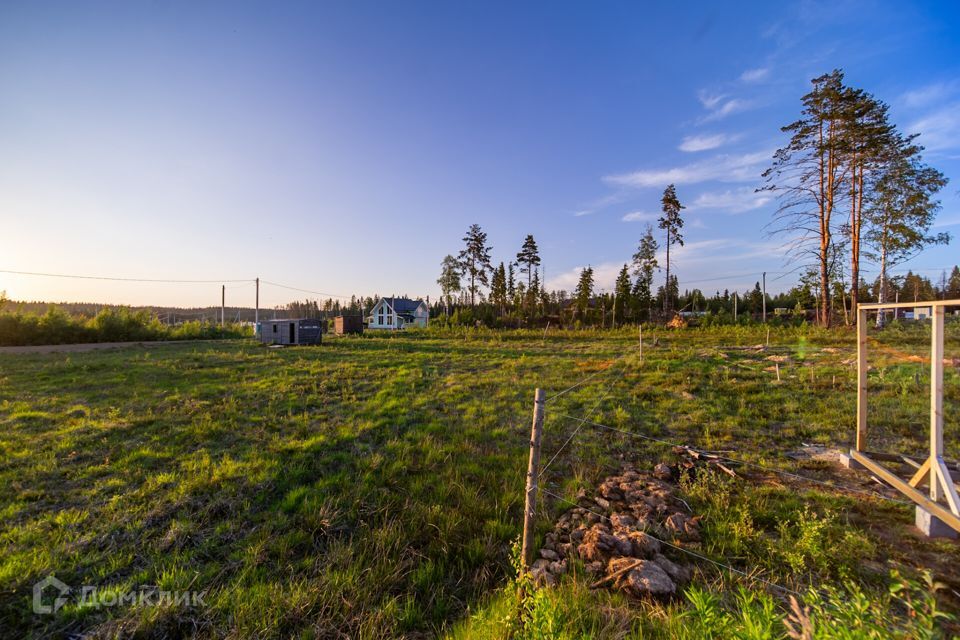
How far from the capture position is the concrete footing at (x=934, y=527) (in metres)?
3.18

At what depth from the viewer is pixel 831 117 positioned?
53.8ft

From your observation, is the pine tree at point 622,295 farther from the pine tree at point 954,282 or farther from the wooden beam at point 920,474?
the pine tree at point 954,282

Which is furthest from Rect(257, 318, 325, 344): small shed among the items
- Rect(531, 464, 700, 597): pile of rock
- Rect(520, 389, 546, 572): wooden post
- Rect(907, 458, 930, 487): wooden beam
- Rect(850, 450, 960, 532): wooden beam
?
Rect(907, 458, 930, 487): wooden beam

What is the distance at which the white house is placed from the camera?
143ft

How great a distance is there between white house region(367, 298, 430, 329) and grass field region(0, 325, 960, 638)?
34.8 m

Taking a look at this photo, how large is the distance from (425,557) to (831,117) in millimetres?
25095

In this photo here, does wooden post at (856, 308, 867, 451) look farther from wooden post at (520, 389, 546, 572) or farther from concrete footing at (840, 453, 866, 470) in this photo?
wooden post at (520, 389, 546, 572)

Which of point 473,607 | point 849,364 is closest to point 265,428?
point 473,607

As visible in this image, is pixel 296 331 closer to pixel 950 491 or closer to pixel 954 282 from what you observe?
pixel 950 491

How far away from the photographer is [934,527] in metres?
3.23

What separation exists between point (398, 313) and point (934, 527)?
4390 cm

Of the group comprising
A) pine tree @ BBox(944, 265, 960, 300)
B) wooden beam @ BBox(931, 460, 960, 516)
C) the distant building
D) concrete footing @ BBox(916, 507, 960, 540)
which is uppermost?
pine tree @ BBox(944, 265, 960, 300)

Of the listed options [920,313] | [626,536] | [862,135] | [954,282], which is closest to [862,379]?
[626,536]

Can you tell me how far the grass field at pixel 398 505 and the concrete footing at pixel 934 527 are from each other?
12 cm
